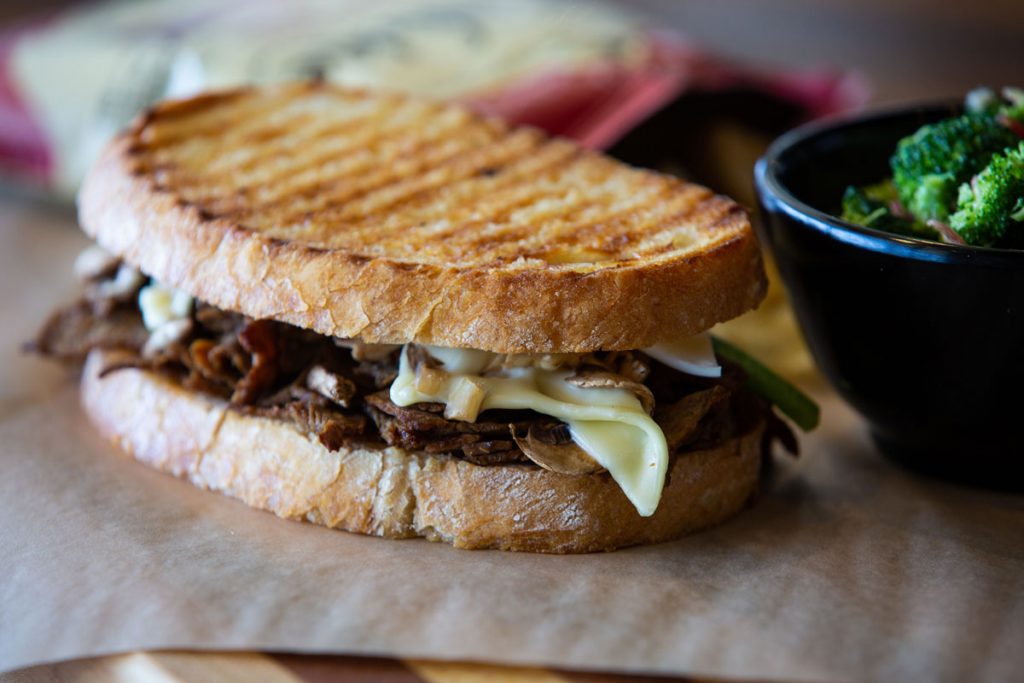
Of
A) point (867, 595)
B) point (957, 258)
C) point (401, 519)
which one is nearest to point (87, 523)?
point (401, 519)

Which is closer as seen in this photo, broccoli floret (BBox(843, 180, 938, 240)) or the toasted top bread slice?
the toasted top bread slice

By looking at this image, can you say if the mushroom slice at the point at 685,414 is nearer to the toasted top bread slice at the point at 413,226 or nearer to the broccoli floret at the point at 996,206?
the toasted top bread slice at the point at 413,226

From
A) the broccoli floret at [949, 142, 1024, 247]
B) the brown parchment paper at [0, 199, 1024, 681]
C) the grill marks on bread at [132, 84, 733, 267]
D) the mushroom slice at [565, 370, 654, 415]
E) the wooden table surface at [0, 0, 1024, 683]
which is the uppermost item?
the broccoli floret at [949, 142, 1024, 247]

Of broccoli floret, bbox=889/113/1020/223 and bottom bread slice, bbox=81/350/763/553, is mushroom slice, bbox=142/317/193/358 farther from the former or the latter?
broccoli floret, bbox=889/113/1020/223

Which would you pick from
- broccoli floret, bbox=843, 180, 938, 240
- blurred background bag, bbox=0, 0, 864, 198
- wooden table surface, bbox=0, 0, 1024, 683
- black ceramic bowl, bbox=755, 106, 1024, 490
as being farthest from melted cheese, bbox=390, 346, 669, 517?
wooden table surface, bbox=0, 0, 1024, 683

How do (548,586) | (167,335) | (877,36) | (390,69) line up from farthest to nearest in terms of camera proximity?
(877,36) → (390,69) → (167,335) → (548,586)

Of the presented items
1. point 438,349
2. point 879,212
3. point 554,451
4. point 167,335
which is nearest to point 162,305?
point 167,335

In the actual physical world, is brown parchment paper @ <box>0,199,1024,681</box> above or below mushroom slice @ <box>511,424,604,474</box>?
below

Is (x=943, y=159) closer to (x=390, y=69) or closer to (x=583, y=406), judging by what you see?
(x=583, y=406)
